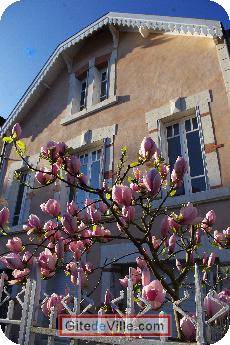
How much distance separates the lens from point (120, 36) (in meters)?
8.59

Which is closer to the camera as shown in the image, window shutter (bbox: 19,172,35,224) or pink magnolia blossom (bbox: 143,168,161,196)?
pink magnolia blossom (bbox: 143,168,161,196)

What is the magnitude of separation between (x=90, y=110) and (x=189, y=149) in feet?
9.97

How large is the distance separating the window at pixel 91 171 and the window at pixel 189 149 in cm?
177

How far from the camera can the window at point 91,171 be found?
23.6 ft

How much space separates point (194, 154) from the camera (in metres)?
5.99

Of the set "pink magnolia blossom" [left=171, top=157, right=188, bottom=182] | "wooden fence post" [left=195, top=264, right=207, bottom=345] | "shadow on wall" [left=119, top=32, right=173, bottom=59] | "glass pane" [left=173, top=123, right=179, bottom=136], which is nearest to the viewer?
"wooden fence post" [left=195, top=264, right=207, bottom=345]

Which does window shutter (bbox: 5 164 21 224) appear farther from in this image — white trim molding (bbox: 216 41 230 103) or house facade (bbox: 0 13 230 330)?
white trim molding (bbox: 216 41 230 103)

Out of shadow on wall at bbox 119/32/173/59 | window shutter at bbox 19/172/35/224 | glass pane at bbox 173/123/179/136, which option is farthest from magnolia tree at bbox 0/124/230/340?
shadow on wall at bbox 119/32/173/59

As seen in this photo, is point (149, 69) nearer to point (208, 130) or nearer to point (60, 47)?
point (208, 130)

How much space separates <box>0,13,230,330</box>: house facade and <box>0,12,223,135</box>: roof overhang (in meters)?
0.02

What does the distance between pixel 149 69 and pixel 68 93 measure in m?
2.78

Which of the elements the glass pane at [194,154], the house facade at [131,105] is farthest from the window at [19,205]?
the glass pane at [194,154]

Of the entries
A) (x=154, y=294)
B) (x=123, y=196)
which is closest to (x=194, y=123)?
(x=123, y=196)

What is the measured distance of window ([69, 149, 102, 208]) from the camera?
7.20 metres
